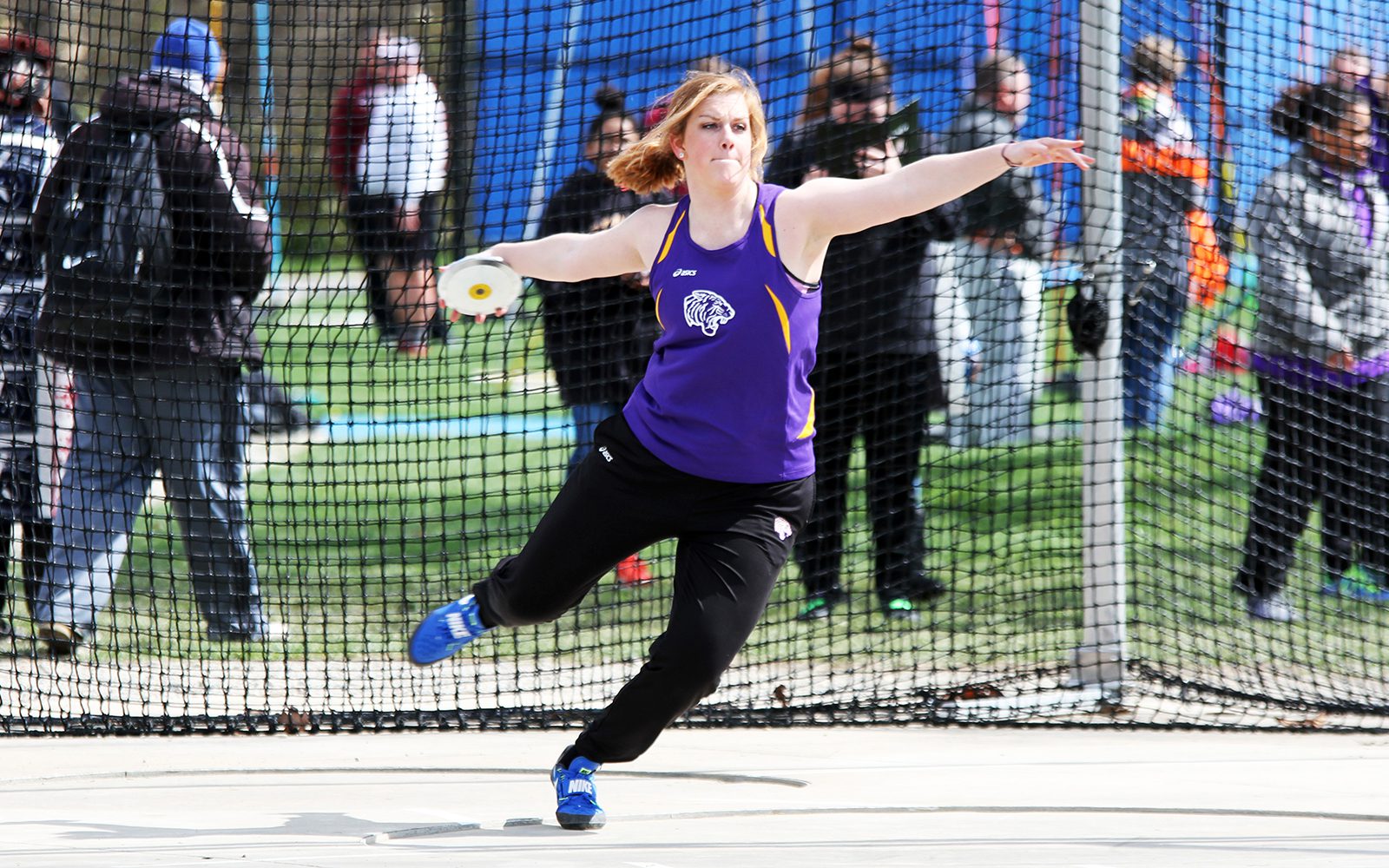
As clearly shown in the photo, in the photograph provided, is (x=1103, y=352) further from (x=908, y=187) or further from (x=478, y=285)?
(x=478, y=285)

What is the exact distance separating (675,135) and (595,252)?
1.15 ft

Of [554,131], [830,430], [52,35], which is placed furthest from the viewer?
[554,131]

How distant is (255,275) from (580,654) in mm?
1876

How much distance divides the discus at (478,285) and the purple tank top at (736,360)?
0.50 m

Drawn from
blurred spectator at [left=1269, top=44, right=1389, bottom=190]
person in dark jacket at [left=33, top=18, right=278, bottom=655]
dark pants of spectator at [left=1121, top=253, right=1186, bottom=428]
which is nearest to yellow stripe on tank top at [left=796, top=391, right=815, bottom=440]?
dark pants of spectator at [left=1121, top=253, right=1186, bottom=428]

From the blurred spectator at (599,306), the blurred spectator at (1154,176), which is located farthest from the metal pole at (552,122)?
the blurred spectator at (1154,176)

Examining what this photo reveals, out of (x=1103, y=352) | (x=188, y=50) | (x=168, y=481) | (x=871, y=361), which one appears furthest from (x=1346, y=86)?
(x=168, y=481)

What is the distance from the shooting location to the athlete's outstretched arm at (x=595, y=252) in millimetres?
3832

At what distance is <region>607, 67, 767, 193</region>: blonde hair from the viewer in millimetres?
3717

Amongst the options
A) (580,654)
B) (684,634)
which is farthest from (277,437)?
(684,634)

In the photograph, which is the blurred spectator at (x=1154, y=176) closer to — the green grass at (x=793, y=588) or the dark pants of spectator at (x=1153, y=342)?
the dark pants of spectator at (x=1153, y=342)

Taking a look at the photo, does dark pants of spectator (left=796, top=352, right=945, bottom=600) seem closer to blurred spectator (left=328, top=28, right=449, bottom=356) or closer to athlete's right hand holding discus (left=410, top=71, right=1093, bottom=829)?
blurred spectator (left=328, top=28, right=449, bottom=356)

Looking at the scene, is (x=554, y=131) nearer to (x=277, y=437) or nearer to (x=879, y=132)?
(x=879, y=132)

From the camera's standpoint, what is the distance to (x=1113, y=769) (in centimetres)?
448
